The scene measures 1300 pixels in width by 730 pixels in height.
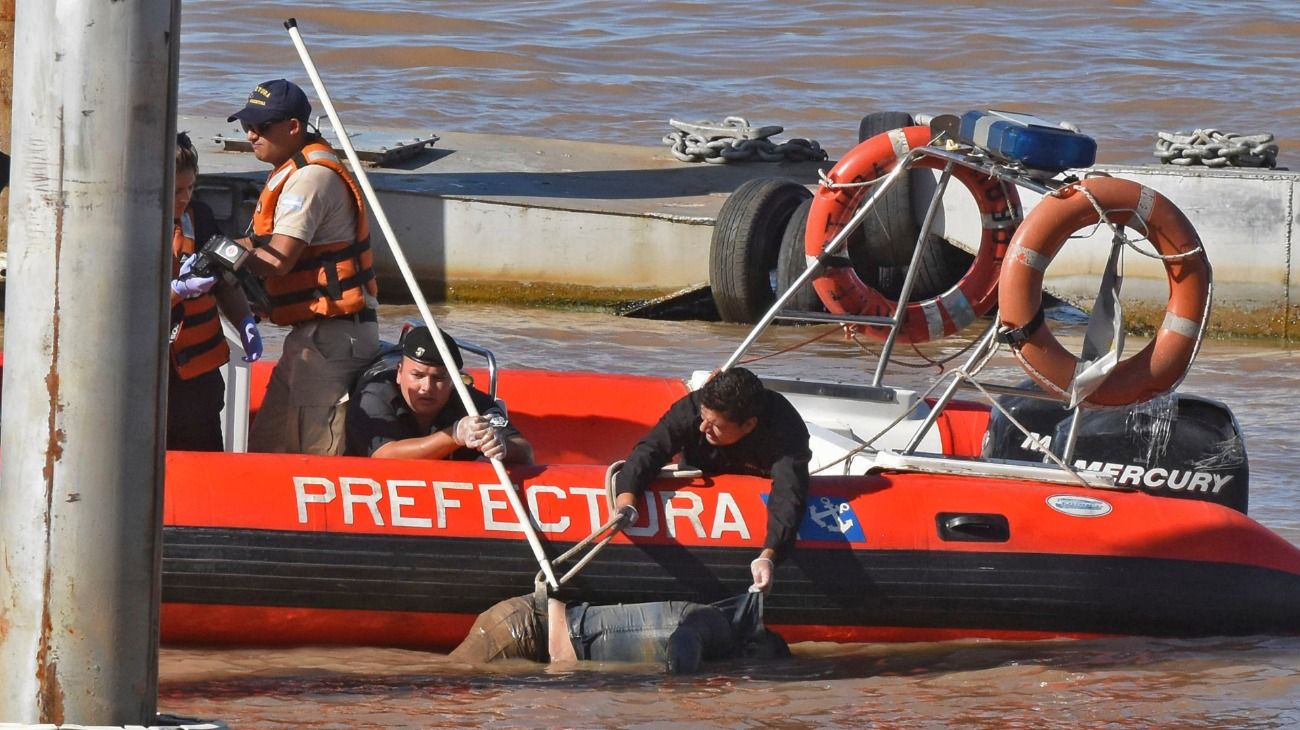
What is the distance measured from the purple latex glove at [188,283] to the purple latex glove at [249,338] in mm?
343

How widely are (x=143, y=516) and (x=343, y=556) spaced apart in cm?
223

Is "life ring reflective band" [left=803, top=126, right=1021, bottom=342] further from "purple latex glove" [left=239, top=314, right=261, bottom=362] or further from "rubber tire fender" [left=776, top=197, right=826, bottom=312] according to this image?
"rubber tire fender" [left=776, top=197, right=826, bottom=312]

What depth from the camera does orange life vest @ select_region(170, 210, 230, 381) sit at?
498 centimetres

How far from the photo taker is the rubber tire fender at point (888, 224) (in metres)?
9.73

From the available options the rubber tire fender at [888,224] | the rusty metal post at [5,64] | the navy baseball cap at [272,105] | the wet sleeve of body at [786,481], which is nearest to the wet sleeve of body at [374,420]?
the navy baseball cap at [272,105]

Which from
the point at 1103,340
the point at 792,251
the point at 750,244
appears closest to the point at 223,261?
the point at 1103,340

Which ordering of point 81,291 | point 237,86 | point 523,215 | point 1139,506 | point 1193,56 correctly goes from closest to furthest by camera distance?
point 81,291, point 1139,506, point 523,215, point 237,86, point 1193,56

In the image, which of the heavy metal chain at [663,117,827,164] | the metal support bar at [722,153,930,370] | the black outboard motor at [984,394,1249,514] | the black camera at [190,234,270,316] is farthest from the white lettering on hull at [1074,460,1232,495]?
the heavy metal chain at [663,117,827,164]

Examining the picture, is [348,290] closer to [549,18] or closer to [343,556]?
[343,556]

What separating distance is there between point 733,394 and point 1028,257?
3.38 feet

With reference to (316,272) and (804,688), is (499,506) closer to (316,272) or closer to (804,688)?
(316,272)

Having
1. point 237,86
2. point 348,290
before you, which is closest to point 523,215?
point 348,290

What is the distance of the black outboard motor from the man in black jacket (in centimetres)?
113

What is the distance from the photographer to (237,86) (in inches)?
663
